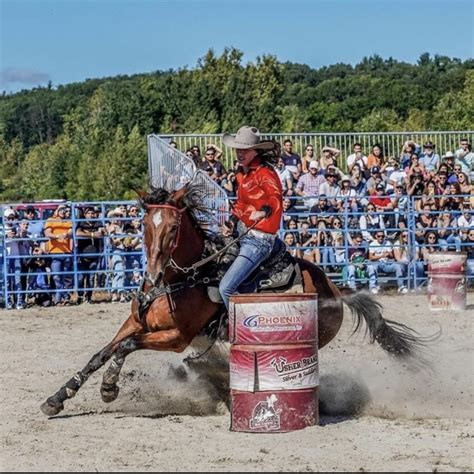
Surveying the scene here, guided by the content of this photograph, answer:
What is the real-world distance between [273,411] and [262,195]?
159 centimetres

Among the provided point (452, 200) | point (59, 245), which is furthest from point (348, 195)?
point (59, 245)

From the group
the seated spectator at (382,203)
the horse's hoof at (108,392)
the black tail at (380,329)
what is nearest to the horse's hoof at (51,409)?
the horse's hoof at (108,392)

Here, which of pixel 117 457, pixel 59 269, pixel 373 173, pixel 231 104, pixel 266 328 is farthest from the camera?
pixel 231 104

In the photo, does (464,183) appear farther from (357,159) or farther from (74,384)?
(74,384)

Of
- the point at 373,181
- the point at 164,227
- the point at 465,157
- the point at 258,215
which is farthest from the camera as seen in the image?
the point at 465,157

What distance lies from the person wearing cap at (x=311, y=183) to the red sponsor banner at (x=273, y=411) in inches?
390

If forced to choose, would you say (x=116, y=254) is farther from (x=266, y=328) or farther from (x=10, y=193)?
(x=10, y=193)

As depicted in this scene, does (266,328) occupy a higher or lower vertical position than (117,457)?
higher

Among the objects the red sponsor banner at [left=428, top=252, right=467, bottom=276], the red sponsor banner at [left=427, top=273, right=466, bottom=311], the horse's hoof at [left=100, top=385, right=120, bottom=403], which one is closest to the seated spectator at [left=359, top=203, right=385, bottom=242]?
the red sponsor banner at [left=428, top=252, right=467, bottom=276]

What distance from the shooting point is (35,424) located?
6848 mm

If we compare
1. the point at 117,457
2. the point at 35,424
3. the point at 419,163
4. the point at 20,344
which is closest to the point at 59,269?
the point at 20,344

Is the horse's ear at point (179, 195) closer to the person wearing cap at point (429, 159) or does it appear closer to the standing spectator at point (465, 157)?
the person wearing cap at point (429, 159)

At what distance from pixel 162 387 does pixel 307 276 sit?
155 centimetres

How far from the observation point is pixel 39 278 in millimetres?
15594
